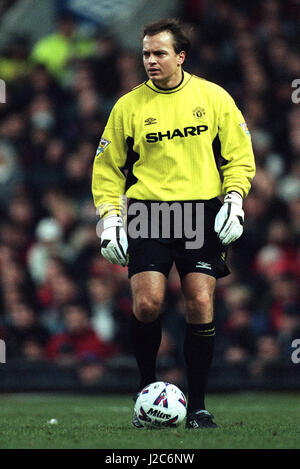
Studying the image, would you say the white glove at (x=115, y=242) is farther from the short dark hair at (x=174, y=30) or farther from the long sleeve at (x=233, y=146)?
the short dark hair at (x=174, y=30)

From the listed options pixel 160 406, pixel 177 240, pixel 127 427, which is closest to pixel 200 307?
pixel 177 240

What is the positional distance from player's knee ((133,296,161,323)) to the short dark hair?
4.72 feet

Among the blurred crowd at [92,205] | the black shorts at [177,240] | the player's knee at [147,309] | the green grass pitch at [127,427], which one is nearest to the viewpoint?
the green grass pitch at [127,427]

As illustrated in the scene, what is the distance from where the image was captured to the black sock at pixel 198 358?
586cm

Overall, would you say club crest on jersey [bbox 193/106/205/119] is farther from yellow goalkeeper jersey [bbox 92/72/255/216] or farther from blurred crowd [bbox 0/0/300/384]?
blurred crowd [bbox 0/0/300/384]

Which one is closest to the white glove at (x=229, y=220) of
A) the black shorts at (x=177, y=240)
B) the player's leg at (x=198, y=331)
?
the black shorts at (x=177, y=240)

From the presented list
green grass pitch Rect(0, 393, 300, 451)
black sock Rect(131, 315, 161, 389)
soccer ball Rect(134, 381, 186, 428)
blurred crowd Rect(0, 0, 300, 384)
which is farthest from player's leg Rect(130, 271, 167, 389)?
blurred crowd Rect(0, 0, 300, 384)

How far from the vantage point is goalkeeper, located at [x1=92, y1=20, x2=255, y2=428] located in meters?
5.83

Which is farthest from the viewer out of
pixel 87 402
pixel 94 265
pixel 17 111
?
pixel 17 111

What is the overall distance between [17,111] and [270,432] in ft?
27.0

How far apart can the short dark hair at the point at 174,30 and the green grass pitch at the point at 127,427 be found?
217 centimetres

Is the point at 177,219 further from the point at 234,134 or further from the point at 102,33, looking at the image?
the point at 102,33
